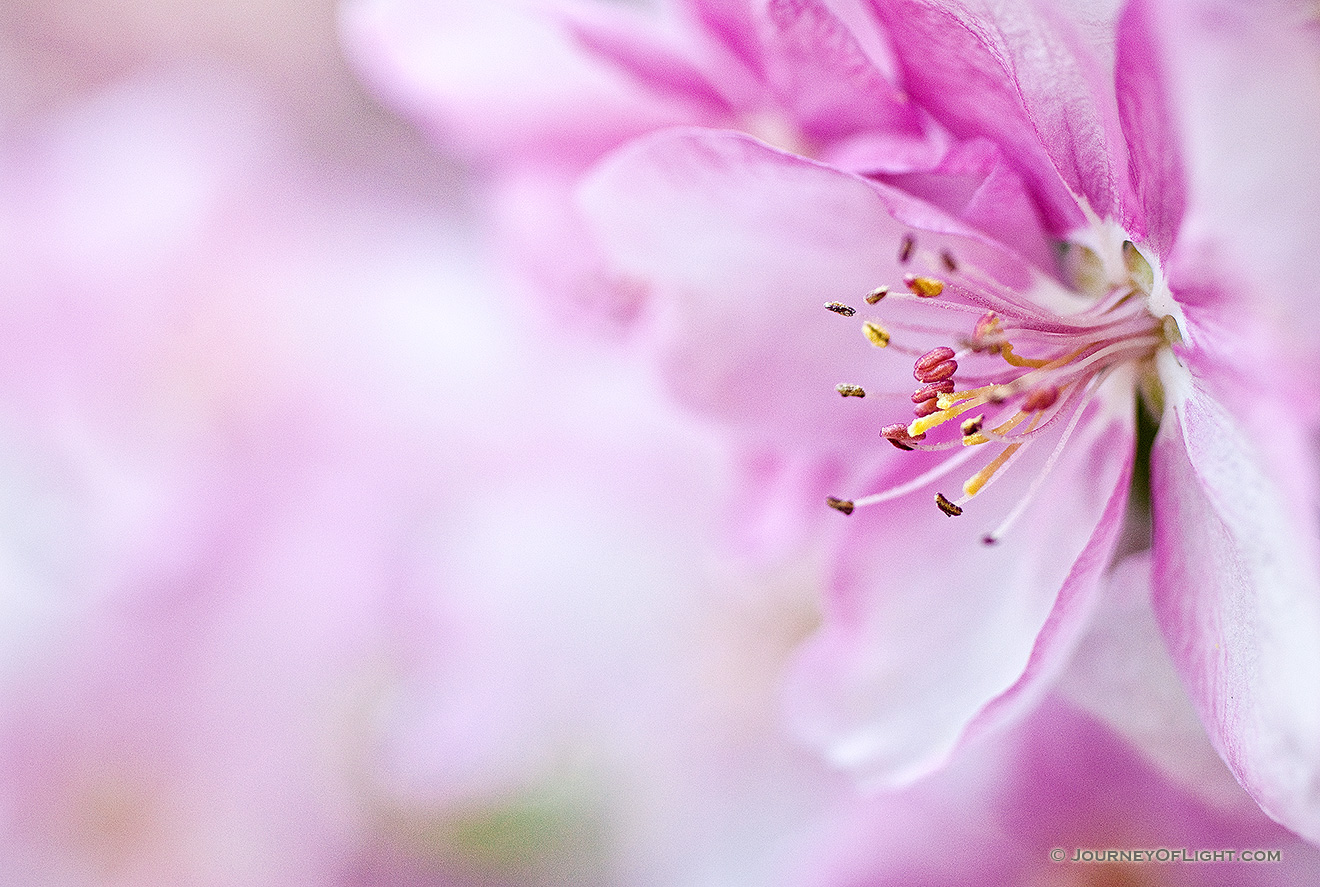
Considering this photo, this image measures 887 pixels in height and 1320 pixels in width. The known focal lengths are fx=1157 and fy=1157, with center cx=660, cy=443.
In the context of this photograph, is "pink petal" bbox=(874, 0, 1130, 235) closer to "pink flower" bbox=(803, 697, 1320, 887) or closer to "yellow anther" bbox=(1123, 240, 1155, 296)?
"yellow anther" bbox=(1123, 240, 1155, 296)

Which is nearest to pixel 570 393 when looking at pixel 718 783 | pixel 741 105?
pixel 718 783

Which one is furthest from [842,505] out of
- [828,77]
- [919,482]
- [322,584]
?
[322,584]

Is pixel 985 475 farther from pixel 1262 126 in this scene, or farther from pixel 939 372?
pixel 1262 126

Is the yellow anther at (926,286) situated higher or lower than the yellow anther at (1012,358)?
higher

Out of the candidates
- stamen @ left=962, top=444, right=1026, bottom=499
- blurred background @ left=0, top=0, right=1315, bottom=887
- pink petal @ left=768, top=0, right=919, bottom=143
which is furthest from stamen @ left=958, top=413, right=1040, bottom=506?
Result: blurred background @ left=0, top=0, right=1315, bottom=887

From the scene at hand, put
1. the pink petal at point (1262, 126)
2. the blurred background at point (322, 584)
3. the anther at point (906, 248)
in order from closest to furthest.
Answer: the pink petal at point (1262, 126) < the anther at point (906, 248) < the blurred background at point (322, 584)

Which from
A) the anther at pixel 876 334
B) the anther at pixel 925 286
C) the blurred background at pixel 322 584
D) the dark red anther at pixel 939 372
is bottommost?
the blurred background at pixel 322 584

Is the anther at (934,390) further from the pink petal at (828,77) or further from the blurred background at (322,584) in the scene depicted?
the blurred background at (322,584)

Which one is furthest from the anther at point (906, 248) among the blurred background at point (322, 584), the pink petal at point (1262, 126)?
the blurred background at point (322, 584)
